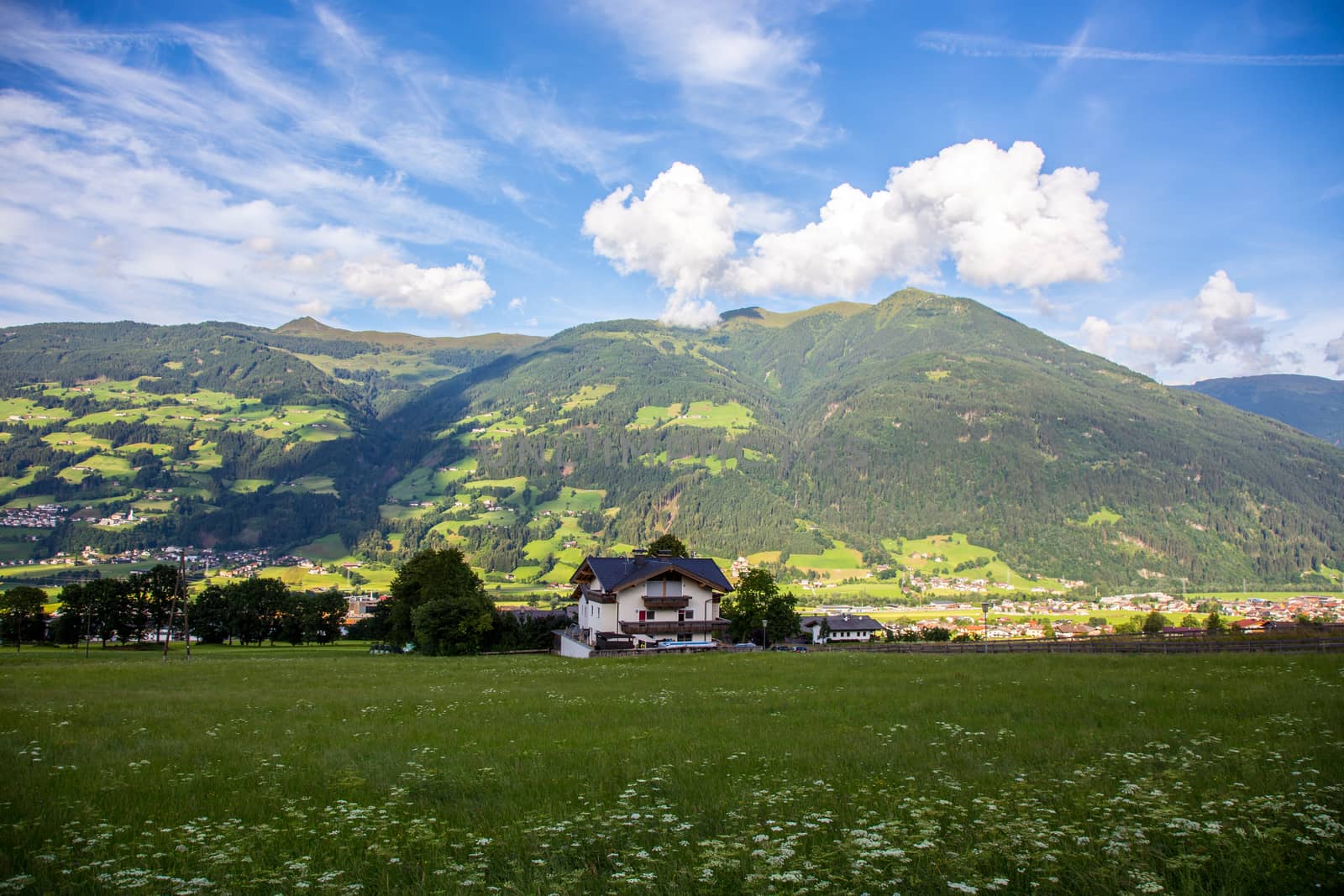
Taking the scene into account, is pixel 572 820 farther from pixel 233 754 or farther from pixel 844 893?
pixel 233 754

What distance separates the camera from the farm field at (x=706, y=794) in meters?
5.71

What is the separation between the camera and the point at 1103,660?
2642cm

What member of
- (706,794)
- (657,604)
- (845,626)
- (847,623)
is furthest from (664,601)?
(847,623)

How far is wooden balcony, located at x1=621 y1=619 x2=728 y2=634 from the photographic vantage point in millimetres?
58781

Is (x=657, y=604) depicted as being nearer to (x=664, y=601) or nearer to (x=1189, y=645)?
(x=664, y=601)

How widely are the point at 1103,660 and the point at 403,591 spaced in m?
62.2

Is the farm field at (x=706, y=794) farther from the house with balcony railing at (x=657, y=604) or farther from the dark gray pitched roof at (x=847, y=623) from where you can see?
the dark gray pitched roof at (x=847, y=623)

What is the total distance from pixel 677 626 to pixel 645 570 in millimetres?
5638

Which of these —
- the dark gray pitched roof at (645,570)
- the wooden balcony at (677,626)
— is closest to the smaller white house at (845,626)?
the wooden balcony at (677,626)

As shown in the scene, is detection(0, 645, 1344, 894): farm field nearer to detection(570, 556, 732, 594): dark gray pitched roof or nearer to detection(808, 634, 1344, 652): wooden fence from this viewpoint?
detection(808, 634, 1344, 652): wooden fence

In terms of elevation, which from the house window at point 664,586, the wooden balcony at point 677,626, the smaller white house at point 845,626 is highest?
the house window at point 664,586

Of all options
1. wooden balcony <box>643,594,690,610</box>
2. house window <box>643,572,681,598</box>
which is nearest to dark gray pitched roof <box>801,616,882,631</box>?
wooden balcony <box>643,594,690,610</box>

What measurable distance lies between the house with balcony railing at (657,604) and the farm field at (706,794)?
133ft

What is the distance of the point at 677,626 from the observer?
59812 mm
